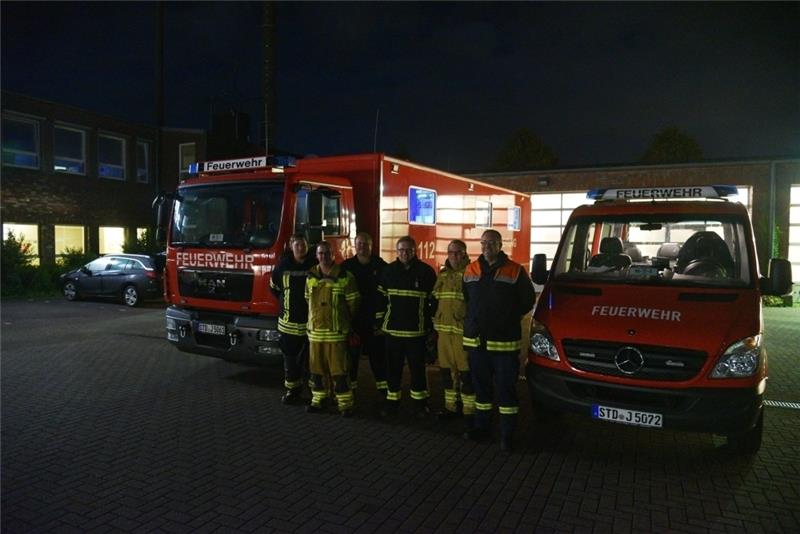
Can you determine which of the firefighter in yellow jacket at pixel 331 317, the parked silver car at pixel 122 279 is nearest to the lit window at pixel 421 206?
the firefighter in yellow jacket at pixel 331 317

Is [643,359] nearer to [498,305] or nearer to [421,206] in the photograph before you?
[498,305]

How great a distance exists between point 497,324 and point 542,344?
43cm

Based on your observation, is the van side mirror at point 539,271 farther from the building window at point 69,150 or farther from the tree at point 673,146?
the tree at point 673,146

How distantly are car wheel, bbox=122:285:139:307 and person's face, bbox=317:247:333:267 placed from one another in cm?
1135

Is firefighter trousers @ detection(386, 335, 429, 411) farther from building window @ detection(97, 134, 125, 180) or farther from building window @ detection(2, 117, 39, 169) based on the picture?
building window @ detection(97, 134, 125, 180)

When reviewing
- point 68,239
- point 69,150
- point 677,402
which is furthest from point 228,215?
point 69,150

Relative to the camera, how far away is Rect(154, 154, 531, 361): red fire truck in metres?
6.95

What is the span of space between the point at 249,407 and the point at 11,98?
61.4 feet

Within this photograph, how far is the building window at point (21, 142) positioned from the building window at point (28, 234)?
206cm

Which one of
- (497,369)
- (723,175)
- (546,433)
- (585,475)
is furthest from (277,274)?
(723,175)

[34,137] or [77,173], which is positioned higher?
[34,137]

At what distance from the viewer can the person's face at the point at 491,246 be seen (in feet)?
17.3

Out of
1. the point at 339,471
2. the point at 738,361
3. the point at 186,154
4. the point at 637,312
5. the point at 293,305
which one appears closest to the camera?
the point at 738,361

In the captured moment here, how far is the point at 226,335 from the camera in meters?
7.23
